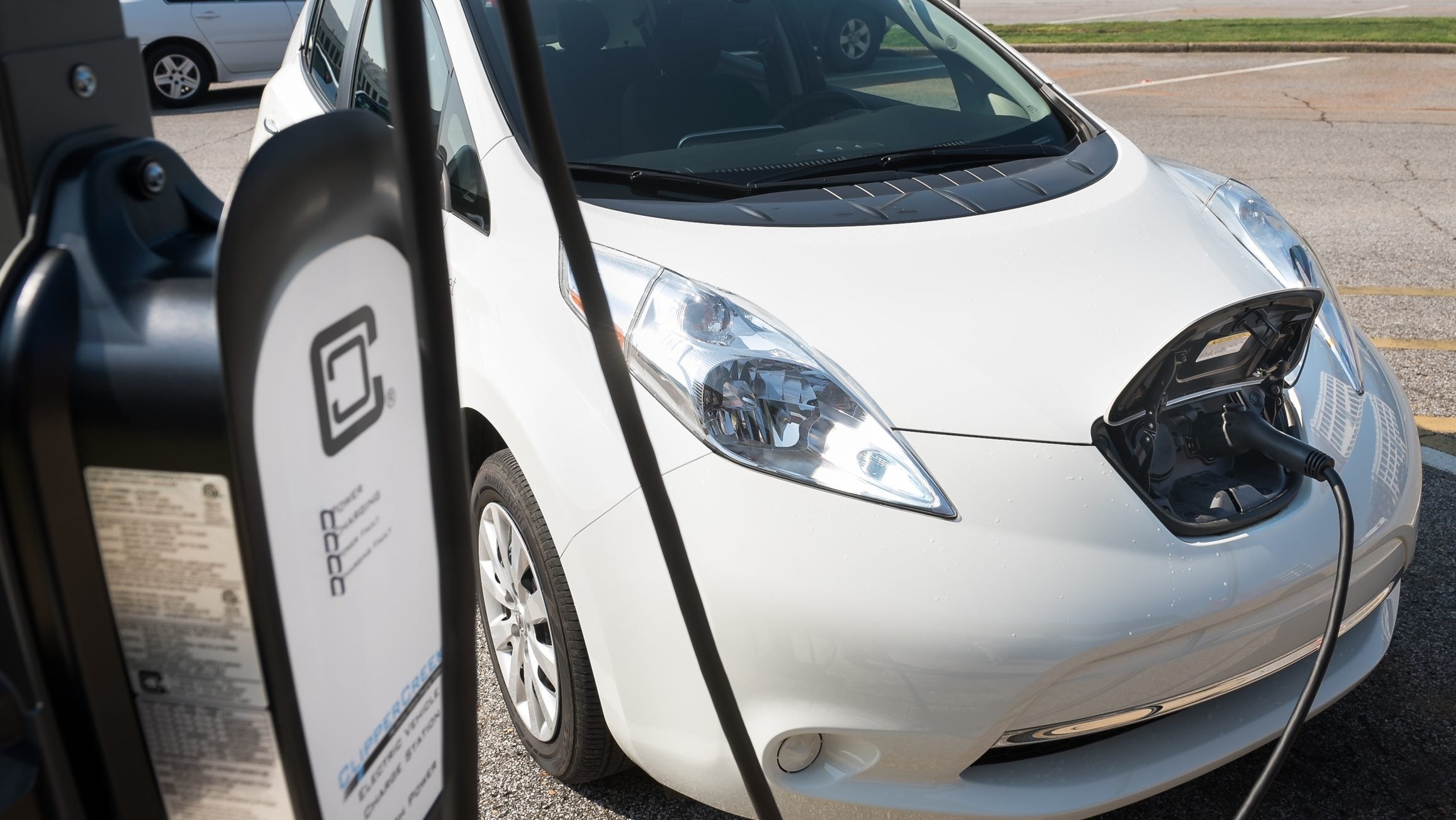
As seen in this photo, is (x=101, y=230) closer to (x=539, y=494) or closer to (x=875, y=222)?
(x=539, y=494)

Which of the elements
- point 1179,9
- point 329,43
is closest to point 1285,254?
point 329,43

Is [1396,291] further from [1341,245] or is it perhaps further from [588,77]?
[588,77]

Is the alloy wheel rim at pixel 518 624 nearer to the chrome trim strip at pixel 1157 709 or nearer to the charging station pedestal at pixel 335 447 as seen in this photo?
the chrome trim strip at pixel 1157 709

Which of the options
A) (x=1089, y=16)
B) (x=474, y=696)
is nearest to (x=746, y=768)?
(x=474, y=696)

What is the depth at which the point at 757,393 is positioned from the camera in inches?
75.8

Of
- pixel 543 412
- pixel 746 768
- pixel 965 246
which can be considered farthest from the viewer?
pixel 965 246

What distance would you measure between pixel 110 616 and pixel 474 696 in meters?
0.23

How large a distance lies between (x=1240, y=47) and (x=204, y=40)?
973cm

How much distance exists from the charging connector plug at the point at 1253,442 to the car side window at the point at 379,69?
1731 millimetres

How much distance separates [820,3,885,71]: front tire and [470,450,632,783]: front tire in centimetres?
151

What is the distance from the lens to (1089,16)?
622 inches

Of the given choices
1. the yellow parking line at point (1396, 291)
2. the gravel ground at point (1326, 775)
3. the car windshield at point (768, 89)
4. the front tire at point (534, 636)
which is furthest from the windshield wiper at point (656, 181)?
the yellow parking line at point (1396, 291)

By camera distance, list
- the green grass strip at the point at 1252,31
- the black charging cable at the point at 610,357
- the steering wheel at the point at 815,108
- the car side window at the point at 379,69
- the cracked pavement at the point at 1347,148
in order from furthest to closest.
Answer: the green grass strip at the point at 1252,31 < the cracked pavement at the point at 1347,148 < the steering wheel at the point at 815,108 < the car side window at the point at 379,69 < the black charging cable at the point at 610,357

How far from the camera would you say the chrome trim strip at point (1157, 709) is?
71.2 inches
